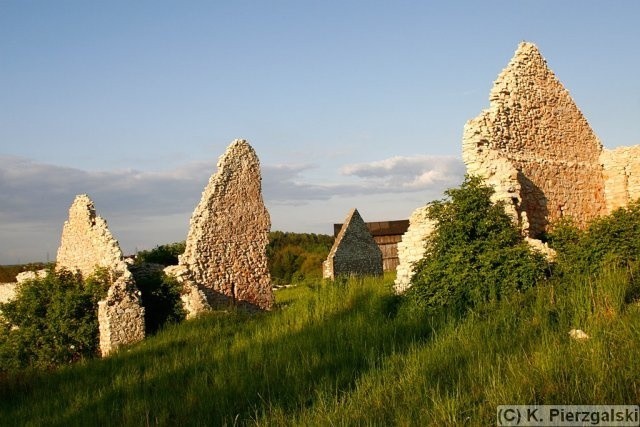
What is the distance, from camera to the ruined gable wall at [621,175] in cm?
1750

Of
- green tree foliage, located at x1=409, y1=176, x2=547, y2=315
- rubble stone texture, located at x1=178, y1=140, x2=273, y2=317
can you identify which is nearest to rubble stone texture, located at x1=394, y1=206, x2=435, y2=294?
green tree foliage, located at x1=409, y1=176, x2=547, y2=315

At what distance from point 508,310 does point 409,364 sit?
9.65ft

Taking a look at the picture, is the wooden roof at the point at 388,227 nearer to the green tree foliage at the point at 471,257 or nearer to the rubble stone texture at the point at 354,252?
the rubble stone texture at the point at 354,252

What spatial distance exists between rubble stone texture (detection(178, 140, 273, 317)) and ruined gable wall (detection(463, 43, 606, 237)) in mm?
6196

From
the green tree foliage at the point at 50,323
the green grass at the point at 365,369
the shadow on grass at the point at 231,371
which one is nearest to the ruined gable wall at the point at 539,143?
the green grass at the point at 365,369

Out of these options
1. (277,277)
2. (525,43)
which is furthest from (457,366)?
(277,277)

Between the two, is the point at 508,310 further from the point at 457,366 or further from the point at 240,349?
the point at 240,349

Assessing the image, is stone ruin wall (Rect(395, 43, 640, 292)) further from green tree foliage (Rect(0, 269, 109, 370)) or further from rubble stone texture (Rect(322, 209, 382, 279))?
rubble stone texture (Rect(322, 209, 382, 279))

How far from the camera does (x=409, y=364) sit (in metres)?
8.00

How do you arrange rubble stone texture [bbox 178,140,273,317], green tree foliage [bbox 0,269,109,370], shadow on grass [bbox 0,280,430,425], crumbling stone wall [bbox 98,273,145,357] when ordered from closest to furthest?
shadow on grass [bbox 0,280,430,425] < crumbling stone wall [bbox 98,273,145,357] < green tree foliage [bbox 0,269,109,370] < rubble stone texture [bbox 178,140,273,317]

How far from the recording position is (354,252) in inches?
1155

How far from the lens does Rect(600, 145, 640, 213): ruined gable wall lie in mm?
17500

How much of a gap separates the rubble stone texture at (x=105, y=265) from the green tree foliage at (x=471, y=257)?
6732 millimetres

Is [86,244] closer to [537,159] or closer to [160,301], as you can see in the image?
[160,301]
